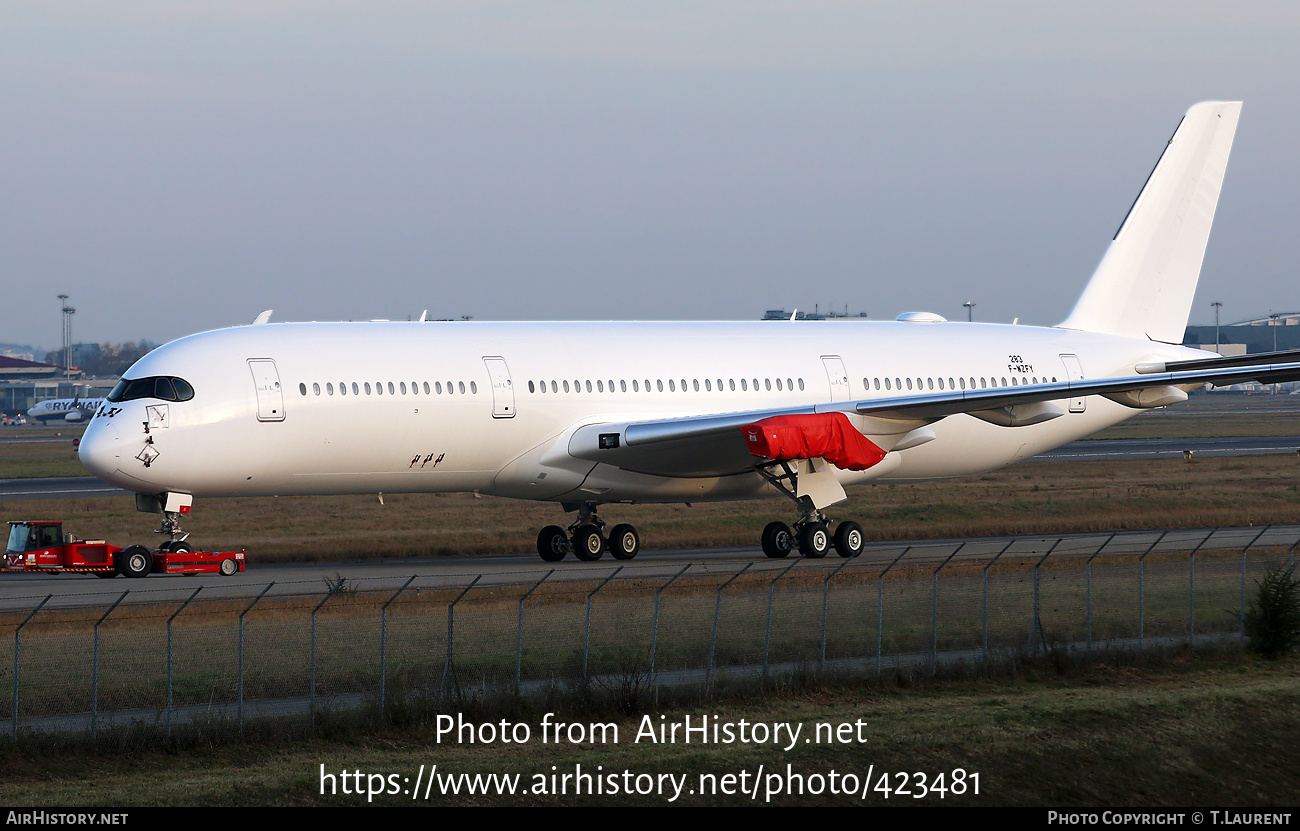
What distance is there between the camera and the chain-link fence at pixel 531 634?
62.1 feet

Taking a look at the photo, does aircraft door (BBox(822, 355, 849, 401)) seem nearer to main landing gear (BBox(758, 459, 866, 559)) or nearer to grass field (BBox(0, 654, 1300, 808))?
main landing gear (BBox(758, 459, 866, 559))

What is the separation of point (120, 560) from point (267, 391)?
4.51m

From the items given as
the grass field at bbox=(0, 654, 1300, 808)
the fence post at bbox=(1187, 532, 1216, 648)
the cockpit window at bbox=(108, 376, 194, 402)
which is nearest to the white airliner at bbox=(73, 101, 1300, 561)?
the cockpit window at bbox=(108, 376, 194, 402)

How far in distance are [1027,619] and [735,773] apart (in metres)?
8.69

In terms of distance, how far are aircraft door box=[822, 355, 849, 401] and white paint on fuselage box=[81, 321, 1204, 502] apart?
6.8 inches

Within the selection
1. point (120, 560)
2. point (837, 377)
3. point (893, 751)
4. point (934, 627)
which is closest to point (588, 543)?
point (837, 377)

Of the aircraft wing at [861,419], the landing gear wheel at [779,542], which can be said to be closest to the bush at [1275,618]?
the aircraft wing at [861,419]

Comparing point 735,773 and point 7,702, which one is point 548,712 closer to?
point 735,773

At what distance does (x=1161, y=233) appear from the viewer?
43250 millimetres

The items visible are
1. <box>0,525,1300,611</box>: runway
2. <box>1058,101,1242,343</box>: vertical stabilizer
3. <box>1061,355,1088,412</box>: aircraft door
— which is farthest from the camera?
<box>1058,101,1242,343</box>: vertical stabilizer

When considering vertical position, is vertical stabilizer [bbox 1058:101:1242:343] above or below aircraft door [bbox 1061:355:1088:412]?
above

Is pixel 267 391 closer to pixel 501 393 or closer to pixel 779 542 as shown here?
pixel 501 393

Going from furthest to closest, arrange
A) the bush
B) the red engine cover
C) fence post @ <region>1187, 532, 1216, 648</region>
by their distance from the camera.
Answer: the red engine cover → fence post @ <region>1187, 532, 1216, 648</region> → the bush

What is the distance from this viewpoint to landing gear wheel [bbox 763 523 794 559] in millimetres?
35406
